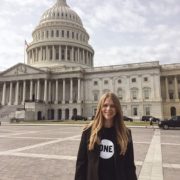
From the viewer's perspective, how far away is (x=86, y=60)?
103m

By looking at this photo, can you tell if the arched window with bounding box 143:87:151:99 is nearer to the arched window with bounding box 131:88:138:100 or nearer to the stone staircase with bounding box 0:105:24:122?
the arched window with bounding box 131:88:138:100

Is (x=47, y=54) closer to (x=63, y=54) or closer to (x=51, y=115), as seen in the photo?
(x=63, y=54)

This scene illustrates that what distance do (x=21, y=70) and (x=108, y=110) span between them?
8551 centimetres

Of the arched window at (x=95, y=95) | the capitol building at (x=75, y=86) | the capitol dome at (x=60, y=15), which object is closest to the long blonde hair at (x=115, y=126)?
the capitol building at (x=75, y=86)

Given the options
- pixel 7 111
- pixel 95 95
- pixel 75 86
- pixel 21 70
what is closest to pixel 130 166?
pixel 95 95

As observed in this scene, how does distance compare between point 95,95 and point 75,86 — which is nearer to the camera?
point 95,95

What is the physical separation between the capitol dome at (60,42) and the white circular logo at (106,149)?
89.1 metres

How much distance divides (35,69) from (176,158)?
2980 inches

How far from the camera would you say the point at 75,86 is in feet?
278

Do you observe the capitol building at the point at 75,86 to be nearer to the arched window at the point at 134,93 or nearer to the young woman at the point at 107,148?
the arched window at the point at 134,93

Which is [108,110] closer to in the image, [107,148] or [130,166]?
[107,148]

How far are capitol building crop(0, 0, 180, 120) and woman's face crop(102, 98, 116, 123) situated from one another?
7073 centimetres

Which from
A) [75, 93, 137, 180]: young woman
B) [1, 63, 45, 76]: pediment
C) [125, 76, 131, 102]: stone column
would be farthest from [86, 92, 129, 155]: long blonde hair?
[1, 63, 45, 76]: pediment

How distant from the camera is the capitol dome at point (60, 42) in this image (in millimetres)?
96938
